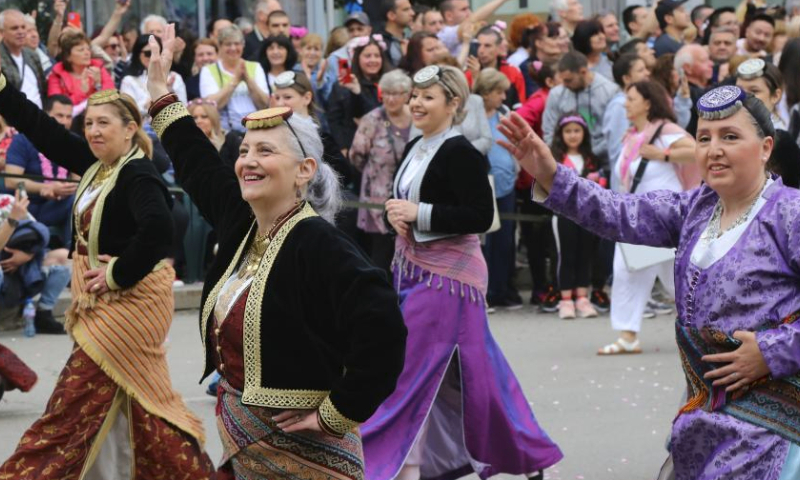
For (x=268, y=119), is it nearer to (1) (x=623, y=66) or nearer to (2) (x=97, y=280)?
(2) (x=97, y=280)

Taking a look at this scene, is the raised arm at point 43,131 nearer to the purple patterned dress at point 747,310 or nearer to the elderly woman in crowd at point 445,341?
the elderly woman in crowd at point 445,341

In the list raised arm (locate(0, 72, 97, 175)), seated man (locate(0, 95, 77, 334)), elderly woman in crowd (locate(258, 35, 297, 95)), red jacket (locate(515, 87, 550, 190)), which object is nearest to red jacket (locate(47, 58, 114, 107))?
seated man (locate(0, 95, 77, 334))

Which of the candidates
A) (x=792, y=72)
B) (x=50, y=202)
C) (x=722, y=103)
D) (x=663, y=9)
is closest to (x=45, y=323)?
(x=50, y=202)

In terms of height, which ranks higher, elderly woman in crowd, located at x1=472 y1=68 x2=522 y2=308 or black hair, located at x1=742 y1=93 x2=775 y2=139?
black hair, located at x1=742 y1=93 x2=775 y2=139

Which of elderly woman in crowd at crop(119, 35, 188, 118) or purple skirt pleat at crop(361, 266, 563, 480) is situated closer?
purple skirt pleat at crop(361, 266, 563, 480)

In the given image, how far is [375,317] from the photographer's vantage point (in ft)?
11.9

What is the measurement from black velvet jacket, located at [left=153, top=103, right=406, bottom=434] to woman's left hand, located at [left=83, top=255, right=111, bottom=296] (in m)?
1.76

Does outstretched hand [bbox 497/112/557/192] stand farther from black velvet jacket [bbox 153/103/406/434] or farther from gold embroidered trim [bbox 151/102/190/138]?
gold embroidered trim [bbox 151/102/190/138]

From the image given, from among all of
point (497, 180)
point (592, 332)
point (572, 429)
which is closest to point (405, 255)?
point (572, 429)

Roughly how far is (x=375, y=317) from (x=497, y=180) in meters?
7.78

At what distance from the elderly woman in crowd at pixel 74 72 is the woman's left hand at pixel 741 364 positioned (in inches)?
313

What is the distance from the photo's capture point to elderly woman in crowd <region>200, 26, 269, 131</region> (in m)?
11.2

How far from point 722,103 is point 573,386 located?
15.0 feet

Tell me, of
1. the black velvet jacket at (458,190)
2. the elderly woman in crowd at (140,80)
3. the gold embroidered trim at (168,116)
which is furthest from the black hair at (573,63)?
the gold embroidered trim at (168,116)
